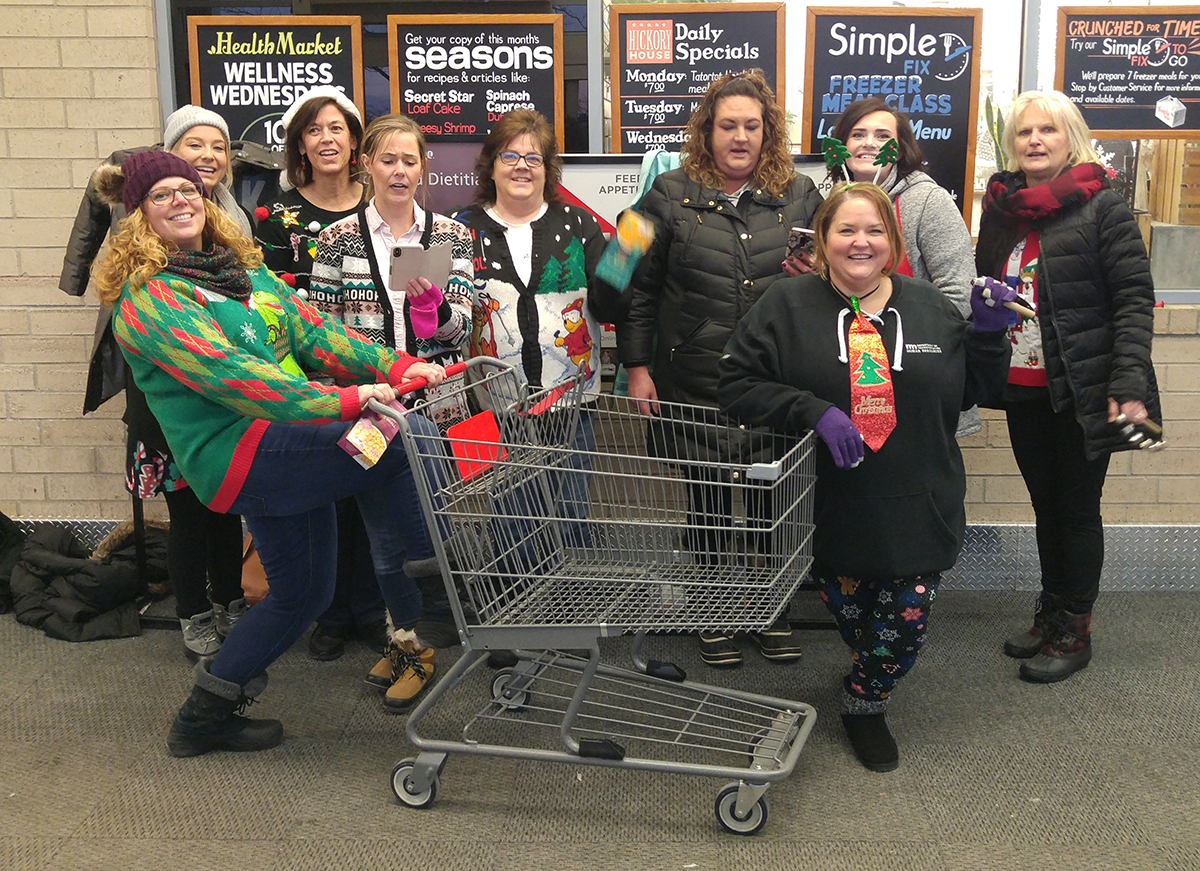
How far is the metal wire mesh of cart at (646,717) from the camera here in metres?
2.87

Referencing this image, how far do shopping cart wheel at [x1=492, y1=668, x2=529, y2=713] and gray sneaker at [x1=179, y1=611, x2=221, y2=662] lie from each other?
3.51 feet

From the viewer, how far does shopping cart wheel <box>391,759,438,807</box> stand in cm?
275

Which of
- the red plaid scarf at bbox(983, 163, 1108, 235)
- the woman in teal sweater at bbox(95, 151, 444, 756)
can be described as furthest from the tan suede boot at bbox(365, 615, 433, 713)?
the red plaid scarf at bbox(983, 163, 1108, 235)

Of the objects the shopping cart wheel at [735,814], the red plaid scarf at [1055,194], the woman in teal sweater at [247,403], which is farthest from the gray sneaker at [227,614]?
the red plaid scarf at [1055,194]

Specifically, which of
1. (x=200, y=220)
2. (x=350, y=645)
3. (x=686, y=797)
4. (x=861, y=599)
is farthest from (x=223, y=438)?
(x=861, y=599)

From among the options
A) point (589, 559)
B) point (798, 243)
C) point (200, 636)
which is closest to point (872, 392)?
point (798, 243)

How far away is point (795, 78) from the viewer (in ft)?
13.4

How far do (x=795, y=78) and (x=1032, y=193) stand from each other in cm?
122

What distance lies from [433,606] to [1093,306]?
219 centimetres

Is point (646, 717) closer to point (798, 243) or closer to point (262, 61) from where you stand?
point (798, 243)

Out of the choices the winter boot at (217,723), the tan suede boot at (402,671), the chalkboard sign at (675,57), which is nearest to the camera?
the winter boot at (217,723)

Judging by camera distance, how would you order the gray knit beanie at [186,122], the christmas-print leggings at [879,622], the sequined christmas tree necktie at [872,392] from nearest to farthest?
the sequined christmas tree necktie at [872,392] < the christmas-print leggings at [879,622] < the gray knit beanie at [186,122]

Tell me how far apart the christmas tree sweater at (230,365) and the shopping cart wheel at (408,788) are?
33.3 inches

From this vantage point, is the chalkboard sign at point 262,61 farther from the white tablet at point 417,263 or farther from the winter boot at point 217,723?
the winter boot at point 217,723
